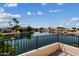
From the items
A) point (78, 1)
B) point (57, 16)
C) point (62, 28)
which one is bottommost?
point (62, 28)

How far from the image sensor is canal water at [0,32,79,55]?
2182mm

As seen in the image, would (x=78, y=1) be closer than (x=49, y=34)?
Yes

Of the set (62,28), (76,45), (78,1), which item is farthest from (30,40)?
(78,1)

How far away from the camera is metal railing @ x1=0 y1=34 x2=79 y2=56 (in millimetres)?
2148

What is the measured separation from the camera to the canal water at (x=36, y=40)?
7.16 feet

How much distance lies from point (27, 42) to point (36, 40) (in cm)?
11

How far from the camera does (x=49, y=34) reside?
223cm

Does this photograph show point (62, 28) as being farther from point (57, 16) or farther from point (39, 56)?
point (39, 56)

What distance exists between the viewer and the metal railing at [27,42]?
2.15m

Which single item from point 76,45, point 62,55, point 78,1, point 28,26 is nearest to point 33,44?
point 28,26

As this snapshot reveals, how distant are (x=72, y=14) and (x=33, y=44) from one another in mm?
552

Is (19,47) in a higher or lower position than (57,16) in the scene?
lower

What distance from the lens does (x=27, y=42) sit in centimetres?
220

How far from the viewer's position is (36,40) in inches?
87.6
